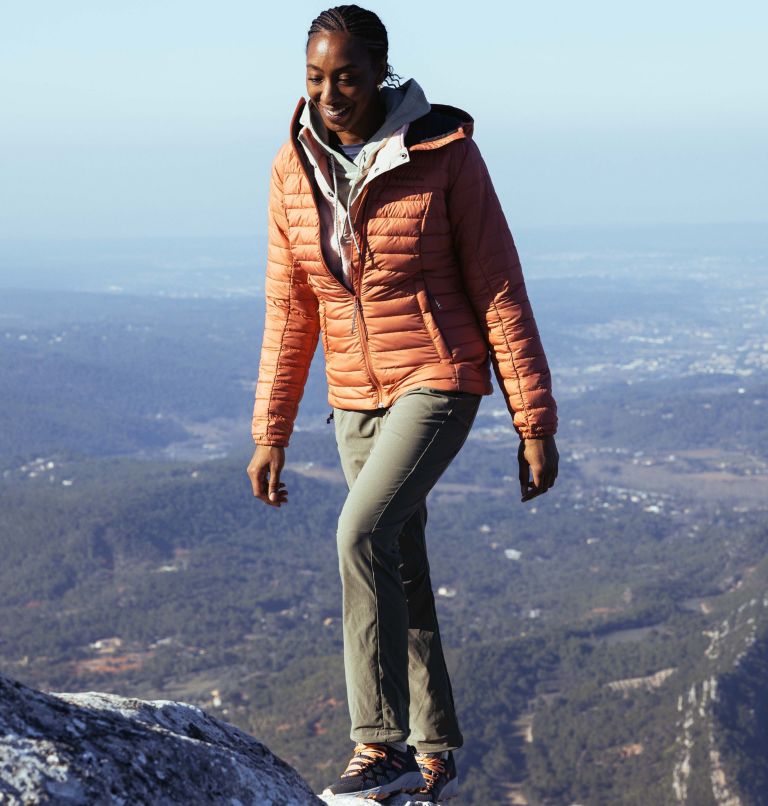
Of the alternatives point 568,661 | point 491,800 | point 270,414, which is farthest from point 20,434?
point 270,414

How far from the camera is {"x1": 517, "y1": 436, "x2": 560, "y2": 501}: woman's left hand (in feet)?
18.7

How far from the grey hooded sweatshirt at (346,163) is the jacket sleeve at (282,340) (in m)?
0.34

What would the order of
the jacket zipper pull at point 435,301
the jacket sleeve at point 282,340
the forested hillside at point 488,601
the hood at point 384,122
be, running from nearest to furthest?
the hood at point 384,122 < the jacket zipper pull at point 435,301 < the jacket sleeve at point 282,340 < the forested hillside at point 488,601

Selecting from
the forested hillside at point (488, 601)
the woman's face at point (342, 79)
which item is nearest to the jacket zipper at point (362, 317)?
the woman's face at point (342, 79)

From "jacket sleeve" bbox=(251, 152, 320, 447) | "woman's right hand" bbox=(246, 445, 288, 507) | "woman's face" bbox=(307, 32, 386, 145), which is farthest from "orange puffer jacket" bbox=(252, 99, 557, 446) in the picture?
"woman's right hand" bbox=(246, 445, 288, 507)

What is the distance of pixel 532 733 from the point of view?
8306 centimetres

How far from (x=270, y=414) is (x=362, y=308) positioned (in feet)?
2.47

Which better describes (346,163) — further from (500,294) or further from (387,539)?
(387,539)

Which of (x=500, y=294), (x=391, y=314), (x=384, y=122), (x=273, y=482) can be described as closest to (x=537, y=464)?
(x=500, y=294)

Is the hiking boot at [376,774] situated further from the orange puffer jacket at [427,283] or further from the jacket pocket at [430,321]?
the jacket pocket at [430,321]

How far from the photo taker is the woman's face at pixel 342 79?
543cm

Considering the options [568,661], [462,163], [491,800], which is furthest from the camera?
[568,661]

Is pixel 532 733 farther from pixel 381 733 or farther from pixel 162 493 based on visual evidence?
pixel 381 733

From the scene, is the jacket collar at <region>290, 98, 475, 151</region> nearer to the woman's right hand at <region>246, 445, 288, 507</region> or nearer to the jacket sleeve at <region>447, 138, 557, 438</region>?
the jacket sleeve at <region>447, 138, 557, 438</region>
